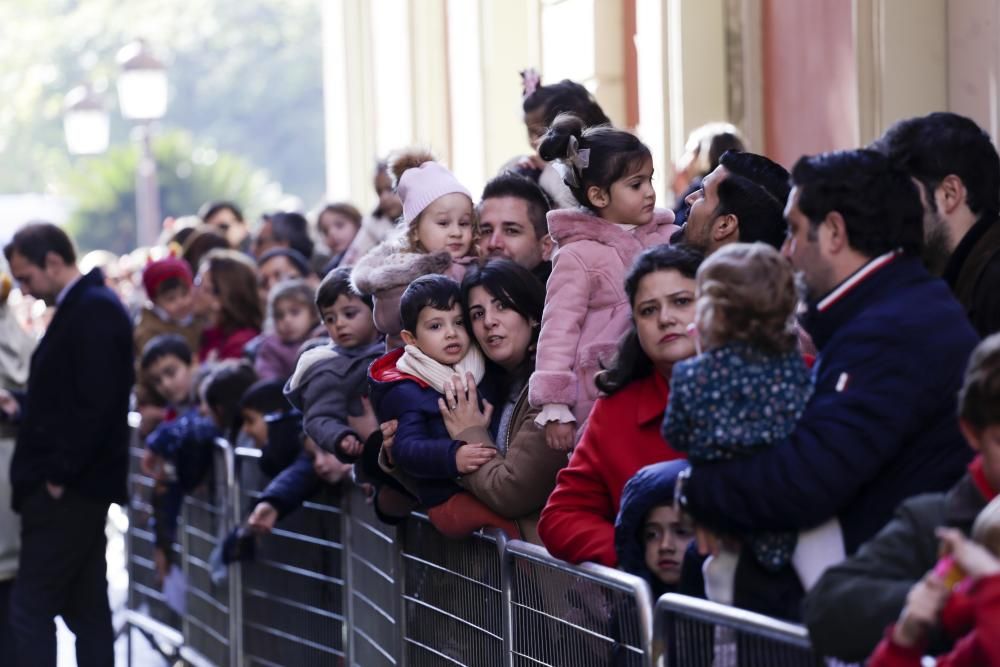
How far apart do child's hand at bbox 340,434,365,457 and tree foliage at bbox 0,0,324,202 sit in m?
61.8

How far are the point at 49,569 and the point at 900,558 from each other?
5899 mm

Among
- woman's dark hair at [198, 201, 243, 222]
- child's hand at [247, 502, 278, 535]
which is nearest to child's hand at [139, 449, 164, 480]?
child's hand at [247, 502, 278, 535]

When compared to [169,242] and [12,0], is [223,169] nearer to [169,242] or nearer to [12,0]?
[12,0]

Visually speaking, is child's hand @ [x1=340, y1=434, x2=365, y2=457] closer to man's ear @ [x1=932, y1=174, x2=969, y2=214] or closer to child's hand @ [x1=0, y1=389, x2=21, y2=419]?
man's ear @ [x1=932, y1=174, x2=969, y2=214]

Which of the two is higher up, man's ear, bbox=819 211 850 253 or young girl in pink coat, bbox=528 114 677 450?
man's ear, bbox=819 211 850 253

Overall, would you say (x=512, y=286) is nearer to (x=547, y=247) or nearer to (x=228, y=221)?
(x=547, y=247)

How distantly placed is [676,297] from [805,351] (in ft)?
1.30

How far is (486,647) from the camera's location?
17.5 feet

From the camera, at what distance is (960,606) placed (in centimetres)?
307

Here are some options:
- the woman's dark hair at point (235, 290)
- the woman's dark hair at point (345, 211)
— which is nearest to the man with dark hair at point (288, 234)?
the woman's dark hair at point (345, 211)

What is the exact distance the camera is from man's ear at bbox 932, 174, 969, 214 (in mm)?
4781

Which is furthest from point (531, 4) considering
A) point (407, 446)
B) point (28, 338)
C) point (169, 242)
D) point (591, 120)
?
point (407, 446)

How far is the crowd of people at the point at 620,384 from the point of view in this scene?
12.2 ft

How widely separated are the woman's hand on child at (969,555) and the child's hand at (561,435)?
7.38 feet
